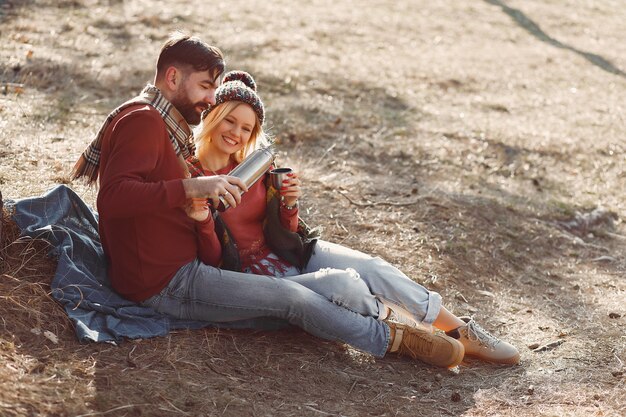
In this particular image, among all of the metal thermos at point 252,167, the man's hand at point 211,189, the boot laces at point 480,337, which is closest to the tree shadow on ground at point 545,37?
the boot laces at point 480,337

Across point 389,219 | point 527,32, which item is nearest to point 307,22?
point 527,32

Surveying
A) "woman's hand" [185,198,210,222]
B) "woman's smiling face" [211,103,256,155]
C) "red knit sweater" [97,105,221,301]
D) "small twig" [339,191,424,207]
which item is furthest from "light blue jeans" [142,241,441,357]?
"small twig" [339,191,424,207]

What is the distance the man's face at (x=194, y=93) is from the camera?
4191mm

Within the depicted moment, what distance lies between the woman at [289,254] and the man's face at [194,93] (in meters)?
0.33

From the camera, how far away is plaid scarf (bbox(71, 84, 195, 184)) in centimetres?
411

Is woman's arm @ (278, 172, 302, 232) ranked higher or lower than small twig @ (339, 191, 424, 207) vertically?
higher

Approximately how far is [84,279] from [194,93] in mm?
1163

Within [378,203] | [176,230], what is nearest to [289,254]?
[176,230]

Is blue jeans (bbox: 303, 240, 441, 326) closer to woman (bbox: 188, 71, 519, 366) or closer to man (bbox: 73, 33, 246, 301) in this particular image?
woman (bbox: 188, 71, 519, 366)

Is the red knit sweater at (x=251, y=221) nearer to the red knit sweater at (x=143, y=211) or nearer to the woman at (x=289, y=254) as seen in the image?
the woman at (x=289, y=254)

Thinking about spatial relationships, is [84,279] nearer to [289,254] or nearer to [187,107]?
[187,107]

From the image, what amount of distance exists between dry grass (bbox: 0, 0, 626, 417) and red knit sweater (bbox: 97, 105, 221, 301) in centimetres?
37

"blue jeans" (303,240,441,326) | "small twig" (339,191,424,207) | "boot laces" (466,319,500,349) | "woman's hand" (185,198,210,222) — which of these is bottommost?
"small twig" (339,191,424,207)

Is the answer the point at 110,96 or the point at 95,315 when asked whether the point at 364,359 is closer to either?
the point at 95,315
